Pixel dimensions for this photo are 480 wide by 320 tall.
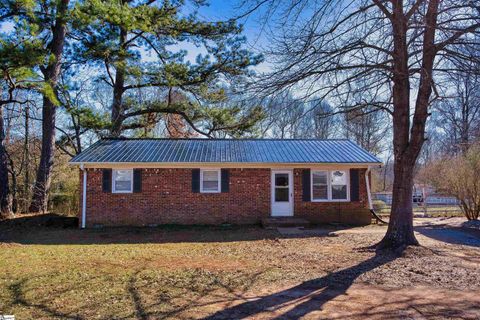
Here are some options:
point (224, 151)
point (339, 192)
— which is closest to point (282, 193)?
point (339, 192)

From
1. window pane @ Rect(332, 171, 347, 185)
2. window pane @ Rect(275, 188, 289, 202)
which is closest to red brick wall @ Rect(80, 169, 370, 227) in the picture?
window pane @ Rect(275, 188, 289, 202)

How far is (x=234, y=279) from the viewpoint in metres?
6.34

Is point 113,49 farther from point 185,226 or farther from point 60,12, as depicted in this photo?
point 185,226

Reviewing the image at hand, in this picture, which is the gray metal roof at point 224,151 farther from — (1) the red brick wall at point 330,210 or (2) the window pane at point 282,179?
(1) the red brick wall at point 330,210

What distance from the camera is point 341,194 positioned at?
1431cm

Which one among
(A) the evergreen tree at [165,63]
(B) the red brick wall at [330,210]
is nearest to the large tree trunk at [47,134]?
(A) the evergreen tree at [165,63]

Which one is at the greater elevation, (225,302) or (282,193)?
(282,193)

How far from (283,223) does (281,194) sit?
1436mm

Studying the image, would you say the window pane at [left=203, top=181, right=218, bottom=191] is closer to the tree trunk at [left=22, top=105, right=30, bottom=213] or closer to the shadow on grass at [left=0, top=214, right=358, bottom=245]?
the shadow on grass at [left=0, top=214, right=358, bottom=245]

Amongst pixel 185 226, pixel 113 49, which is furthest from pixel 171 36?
pixel 185 226

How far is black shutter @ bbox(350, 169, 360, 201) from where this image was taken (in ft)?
46.7

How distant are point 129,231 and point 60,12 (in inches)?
328

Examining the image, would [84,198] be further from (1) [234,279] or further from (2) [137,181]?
(1) [234,279]

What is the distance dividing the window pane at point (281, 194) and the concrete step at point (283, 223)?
933 millimetres
